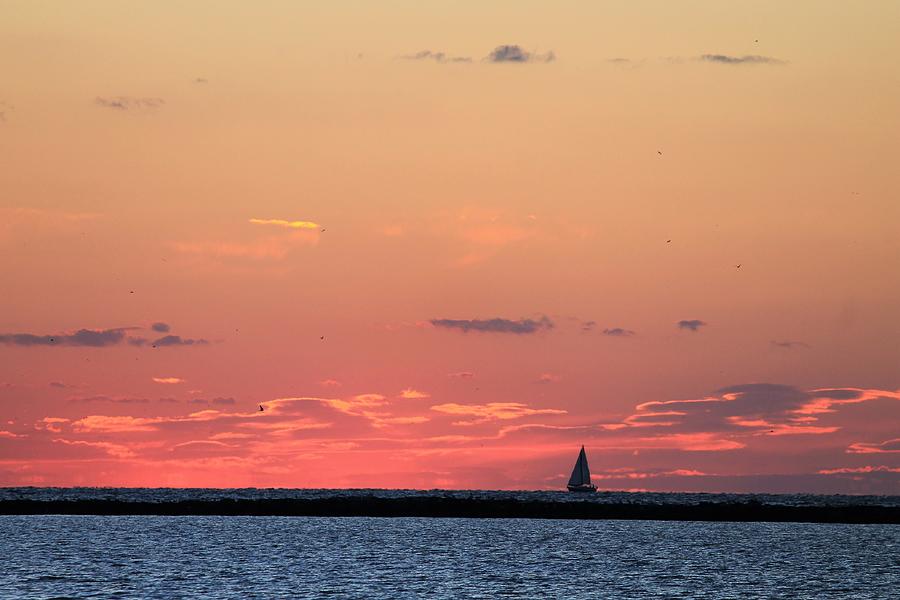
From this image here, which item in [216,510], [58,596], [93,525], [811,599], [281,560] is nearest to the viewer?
[58,596]

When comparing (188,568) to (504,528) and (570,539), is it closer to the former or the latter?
(570,539)

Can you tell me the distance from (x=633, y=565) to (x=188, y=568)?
3538 centimetres

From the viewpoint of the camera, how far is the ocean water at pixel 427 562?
268ft

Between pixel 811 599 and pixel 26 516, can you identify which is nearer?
pixel 811 599

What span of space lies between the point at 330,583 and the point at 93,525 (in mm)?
87299

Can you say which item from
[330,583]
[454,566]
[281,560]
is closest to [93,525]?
[281,560]

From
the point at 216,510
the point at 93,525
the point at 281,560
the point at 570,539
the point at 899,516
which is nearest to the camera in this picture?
the point at 281,560

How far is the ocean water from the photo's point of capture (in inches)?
3219

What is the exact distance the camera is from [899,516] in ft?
602

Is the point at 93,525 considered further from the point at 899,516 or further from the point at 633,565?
the point at 899,516

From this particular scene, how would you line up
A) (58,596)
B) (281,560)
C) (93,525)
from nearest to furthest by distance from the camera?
(58,596)
(281,560)
(93,525)

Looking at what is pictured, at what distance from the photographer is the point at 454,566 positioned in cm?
10062

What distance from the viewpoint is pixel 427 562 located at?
340 ft

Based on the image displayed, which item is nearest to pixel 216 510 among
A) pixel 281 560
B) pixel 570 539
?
pixel 570 539
